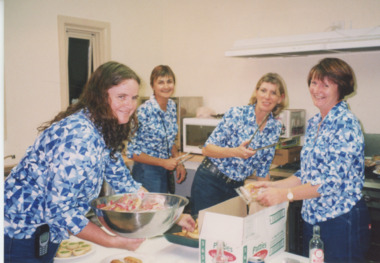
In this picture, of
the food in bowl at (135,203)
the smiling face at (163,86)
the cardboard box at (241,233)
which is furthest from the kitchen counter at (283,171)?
the food in bowl at (135,203)

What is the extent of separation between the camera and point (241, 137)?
2162 millimetres

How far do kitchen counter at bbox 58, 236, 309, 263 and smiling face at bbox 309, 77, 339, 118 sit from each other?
0.68 metres

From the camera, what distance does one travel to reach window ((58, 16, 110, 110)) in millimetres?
3201

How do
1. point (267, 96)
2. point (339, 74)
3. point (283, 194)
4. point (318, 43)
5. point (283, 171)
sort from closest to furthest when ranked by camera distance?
point (283, 194) < point (339, 74) < point (267, 96) < point (318, 43) < point (283, 171)

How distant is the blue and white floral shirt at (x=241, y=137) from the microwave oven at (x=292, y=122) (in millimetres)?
843

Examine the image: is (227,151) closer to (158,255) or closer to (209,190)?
(209,190)

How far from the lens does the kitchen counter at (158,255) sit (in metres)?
1.33

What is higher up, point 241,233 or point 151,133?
point 151,133

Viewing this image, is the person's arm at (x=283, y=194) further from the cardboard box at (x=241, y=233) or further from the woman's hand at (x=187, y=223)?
the woman's hand at (x=187, y=223)

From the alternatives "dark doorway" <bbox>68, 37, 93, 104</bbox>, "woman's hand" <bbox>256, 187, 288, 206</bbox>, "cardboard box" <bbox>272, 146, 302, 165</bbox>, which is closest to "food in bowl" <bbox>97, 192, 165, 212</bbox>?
"woman's hand" <bbox>256, 187, 288, 206</bbox>

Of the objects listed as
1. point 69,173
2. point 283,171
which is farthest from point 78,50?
point 69,173

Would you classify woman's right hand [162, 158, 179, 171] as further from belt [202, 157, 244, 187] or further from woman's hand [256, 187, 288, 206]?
woman's hand [256, 187, 288, 206]

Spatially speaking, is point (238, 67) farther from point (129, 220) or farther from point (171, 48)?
point (129, 220)

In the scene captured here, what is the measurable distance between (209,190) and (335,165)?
35.0 inches
